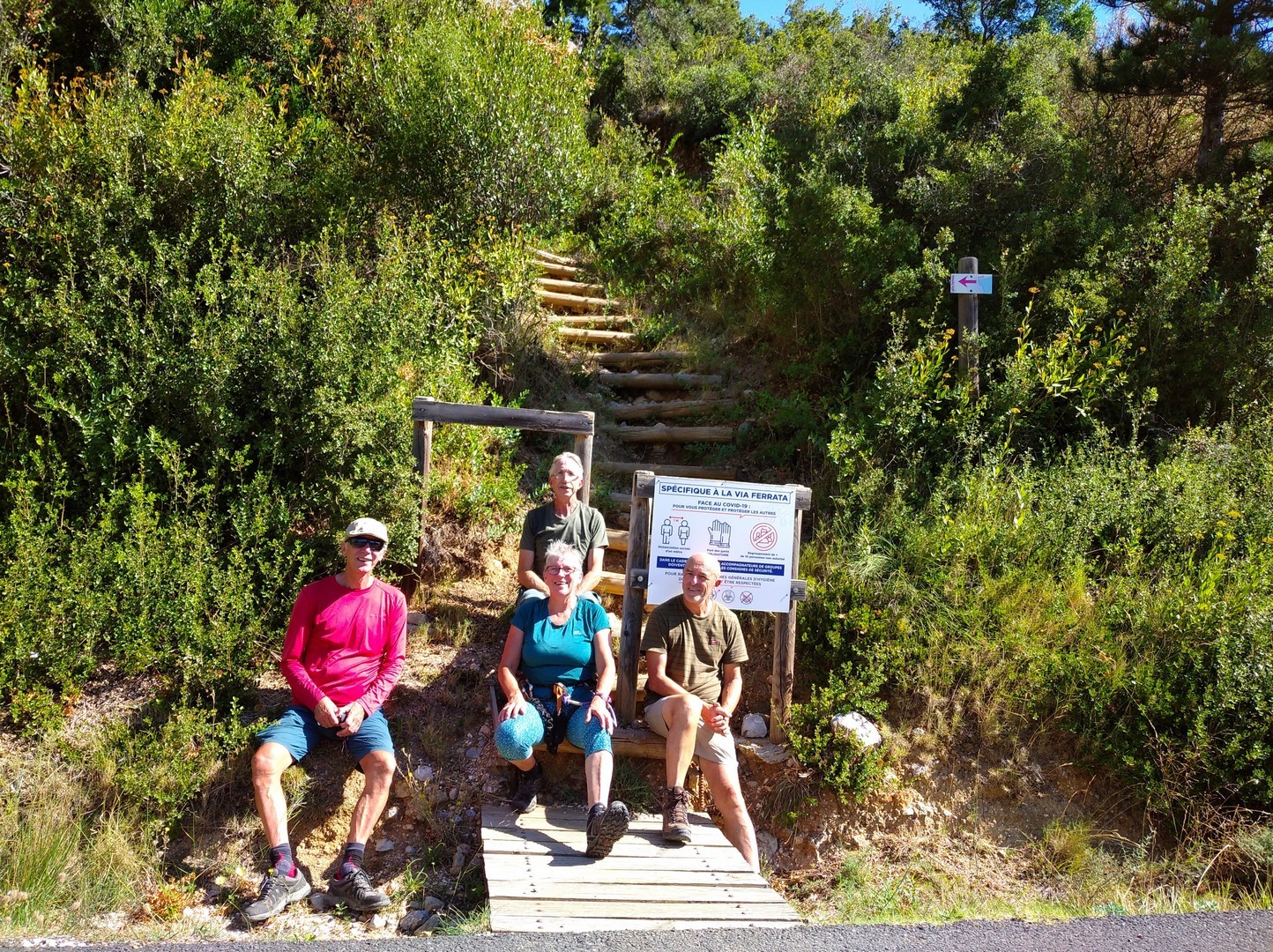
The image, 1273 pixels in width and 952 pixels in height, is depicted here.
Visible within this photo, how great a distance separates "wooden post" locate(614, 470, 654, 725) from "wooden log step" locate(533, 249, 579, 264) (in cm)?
684

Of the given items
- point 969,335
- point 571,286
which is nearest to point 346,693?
point 969,335

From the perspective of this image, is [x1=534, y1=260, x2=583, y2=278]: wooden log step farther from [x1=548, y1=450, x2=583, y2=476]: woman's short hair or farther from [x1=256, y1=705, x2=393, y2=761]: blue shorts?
[x1=256, y1=705, x2=393, y2=761]: blue shorts

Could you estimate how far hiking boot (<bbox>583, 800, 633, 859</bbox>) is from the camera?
4.16m

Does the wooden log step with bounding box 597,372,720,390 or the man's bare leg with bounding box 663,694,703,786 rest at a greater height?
the wooden log step with bounding box 597,372,720,390

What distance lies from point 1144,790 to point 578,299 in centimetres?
776

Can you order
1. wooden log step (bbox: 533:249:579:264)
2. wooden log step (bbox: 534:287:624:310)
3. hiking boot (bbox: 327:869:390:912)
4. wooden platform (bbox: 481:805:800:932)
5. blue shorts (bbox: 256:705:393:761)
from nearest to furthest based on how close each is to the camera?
1. wooden platform (bbox: 481:805:800:932)
2. hiking boot (bbox: 327:869:390:912)
3. blue shorts (bbox: 256:705:393:761)
4. wooden log step (bbox: 534:287:624:310)
5. wooden log step (bbox: 533:249:579:264)

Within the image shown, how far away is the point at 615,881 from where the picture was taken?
4094mm

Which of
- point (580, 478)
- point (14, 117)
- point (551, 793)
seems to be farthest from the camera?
point (14, 117)

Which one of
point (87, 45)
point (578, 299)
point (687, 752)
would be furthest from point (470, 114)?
point (687, 752)

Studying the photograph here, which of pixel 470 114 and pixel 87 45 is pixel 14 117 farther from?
pixel 87 45

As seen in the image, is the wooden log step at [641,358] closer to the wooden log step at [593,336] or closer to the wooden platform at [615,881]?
the wooden log step at [593,336]

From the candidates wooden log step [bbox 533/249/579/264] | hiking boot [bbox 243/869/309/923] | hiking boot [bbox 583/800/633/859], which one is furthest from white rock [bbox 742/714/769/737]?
wooden log step [bbox 533/249/579/264]

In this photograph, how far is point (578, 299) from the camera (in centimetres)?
1084

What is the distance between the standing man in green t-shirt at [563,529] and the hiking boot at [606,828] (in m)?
1.48
